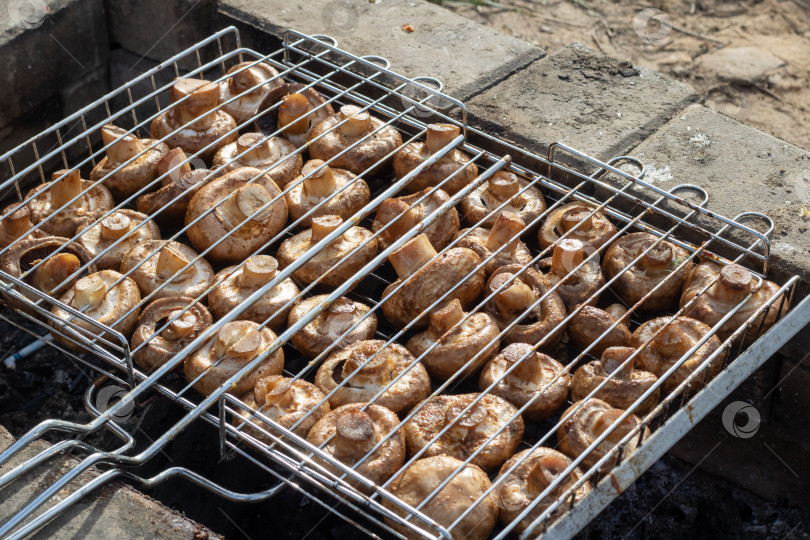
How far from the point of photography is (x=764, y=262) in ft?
11.0

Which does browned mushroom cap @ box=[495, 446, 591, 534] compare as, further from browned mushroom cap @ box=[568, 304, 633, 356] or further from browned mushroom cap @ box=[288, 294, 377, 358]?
browned mushroom cap @ box=[288, 294, 377, 358]

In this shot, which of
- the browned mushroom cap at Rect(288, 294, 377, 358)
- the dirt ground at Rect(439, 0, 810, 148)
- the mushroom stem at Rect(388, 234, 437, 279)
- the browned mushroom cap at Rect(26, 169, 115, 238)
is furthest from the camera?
the dirt ground at Rect(439, 0, 810, 148)

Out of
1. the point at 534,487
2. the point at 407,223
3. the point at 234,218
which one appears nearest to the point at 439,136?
the point at 407,223

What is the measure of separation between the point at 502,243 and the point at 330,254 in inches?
26.7

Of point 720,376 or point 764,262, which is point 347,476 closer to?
point 720,376

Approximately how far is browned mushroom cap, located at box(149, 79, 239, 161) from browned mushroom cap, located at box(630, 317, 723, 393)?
2077 millimetres

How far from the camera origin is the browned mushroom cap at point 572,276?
128 inches

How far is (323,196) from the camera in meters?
3.60

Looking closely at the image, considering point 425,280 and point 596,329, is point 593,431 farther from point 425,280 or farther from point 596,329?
point 425,280

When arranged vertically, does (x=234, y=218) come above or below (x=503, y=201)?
above

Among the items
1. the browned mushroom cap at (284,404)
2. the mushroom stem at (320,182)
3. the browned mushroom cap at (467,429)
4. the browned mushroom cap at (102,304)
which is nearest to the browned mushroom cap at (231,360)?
the browned mushroom cap at (284,404)

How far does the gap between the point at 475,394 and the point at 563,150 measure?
1394mm

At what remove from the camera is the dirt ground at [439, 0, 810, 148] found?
6.24 m

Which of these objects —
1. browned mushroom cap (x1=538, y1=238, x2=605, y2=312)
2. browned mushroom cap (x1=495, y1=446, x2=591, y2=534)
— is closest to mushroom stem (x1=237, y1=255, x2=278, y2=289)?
browned mushroom cap (x1=538, y1=238, x2=605, y2=312)
